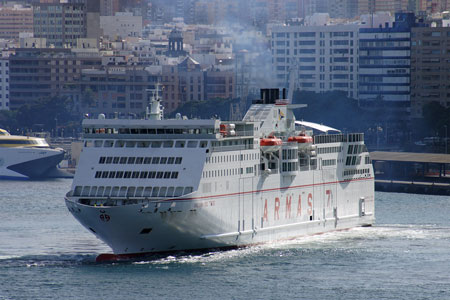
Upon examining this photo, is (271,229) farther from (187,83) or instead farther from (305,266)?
(187,83)

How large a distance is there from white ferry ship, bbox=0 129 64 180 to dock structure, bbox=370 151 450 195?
27929 mm

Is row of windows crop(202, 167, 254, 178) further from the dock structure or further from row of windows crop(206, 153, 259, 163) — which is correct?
the dock structure

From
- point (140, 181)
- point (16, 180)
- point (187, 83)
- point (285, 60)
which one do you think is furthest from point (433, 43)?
point (140, 181)

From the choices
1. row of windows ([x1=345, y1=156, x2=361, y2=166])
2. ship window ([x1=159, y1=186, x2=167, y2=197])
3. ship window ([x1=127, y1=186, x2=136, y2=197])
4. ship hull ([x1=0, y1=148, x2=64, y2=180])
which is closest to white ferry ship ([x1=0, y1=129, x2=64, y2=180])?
ship hull ([x1=0, y1=148, x2=64, y2=180])

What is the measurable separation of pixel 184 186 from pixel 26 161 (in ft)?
206

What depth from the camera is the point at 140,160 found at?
53719 millimetres

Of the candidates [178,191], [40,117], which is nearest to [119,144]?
[178,191]

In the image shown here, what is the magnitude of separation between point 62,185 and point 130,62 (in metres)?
75.1

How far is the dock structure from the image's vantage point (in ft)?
302

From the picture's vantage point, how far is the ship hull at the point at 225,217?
51875mm

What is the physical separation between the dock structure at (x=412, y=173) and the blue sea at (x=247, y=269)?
1049 inches

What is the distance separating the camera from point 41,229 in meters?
64.4

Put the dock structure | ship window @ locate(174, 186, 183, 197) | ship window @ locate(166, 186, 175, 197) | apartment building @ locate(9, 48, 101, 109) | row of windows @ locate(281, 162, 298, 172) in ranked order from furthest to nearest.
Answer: apartment building @ locate(9, 48, 101, 109), the dock structure, row of windows @ locate(281, 162, 298, 172), ship window @ locate(174, 186, 183, 197), ship window @ locate(166, 186, 175, 197)

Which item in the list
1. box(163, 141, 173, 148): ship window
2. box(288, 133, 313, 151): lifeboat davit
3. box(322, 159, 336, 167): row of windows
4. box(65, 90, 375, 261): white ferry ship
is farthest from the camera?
box(322, 159, 336, 167): row of windows
